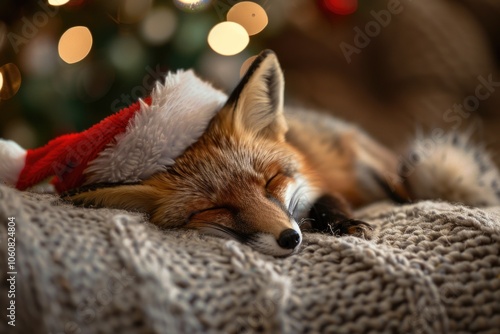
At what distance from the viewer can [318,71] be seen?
2715 mm

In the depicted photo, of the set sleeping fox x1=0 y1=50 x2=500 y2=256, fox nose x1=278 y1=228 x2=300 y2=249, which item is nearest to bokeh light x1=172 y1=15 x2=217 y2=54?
sleeping fox x1=0 y1=50 x2=500 y2=256

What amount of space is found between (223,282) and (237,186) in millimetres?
305

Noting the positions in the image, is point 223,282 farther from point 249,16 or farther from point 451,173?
point 249,16

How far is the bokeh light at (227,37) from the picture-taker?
1.77 m

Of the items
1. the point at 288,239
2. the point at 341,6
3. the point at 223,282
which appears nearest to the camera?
the point at 223,282

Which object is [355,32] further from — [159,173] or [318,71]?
[159,173]

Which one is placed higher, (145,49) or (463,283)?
(145,49)

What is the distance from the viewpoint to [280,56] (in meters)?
2.67

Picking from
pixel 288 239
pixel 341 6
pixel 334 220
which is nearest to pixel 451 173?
pixel 334 220

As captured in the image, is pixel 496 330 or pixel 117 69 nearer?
pixel 496 330

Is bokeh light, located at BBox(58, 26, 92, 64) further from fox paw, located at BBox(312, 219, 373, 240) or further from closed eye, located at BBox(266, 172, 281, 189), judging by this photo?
fox paw, located at BBox(312, 219, 373, 240)

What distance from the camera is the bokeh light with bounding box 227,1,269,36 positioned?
1.87 meters

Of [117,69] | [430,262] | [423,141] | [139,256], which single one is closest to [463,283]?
[430,262]

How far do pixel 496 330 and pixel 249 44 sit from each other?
1.58 meters
